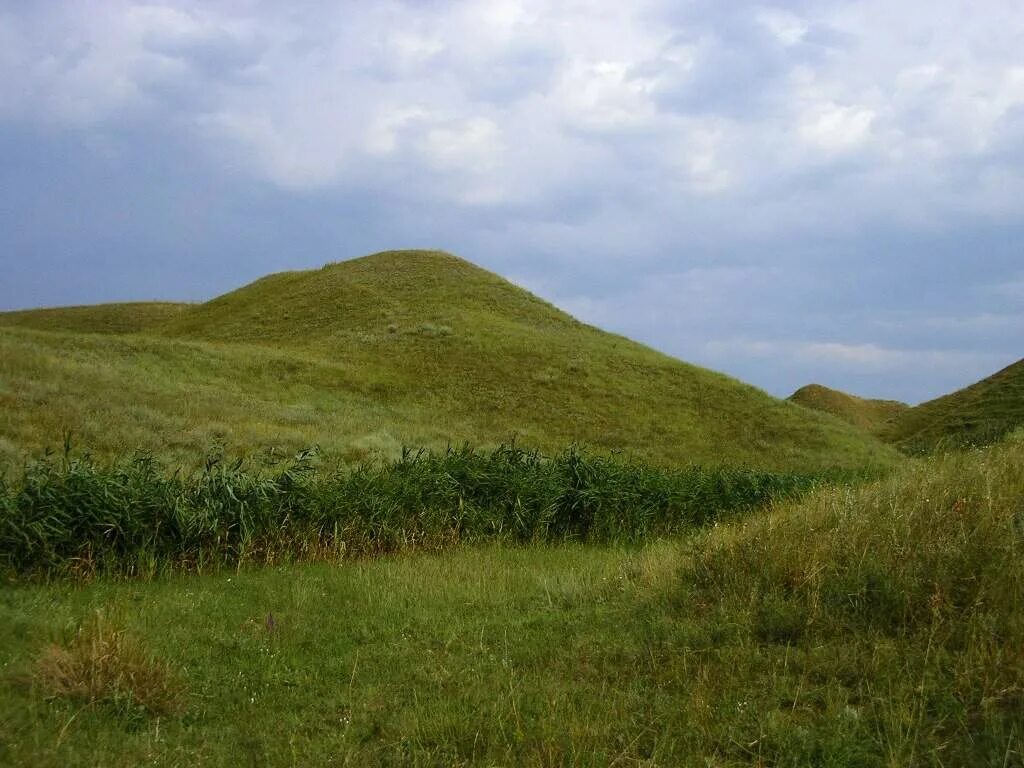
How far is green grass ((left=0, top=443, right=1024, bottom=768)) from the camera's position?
433 centimetres

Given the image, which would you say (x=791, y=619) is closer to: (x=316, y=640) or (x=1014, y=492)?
(x=1014, y=492)

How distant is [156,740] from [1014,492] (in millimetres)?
7386

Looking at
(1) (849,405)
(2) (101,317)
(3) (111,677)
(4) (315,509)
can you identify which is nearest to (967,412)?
(1) (849,405)

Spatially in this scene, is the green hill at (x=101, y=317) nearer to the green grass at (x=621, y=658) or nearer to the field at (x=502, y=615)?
the field at (x=502, y=615)

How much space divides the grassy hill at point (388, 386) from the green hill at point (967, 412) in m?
7.65

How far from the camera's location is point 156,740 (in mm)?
4559

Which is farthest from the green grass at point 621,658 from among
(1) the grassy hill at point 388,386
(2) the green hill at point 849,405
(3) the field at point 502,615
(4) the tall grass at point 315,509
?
(2) the green hill at point 849,405

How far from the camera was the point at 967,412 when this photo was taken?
44.1m

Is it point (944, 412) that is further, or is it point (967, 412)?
point (944, 412)

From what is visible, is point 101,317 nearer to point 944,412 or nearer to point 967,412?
point 944,412

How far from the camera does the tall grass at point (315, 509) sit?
8938 mm

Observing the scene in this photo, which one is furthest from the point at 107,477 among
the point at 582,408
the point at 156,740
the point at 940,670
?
the point at 582,408

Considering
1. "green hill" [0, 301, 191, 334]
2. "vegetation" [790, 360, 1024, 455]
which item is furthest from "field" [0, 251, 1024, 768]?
"green hill" [0, 301, 191, 334]

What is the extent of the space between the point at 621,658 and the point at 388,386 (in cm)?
3189
